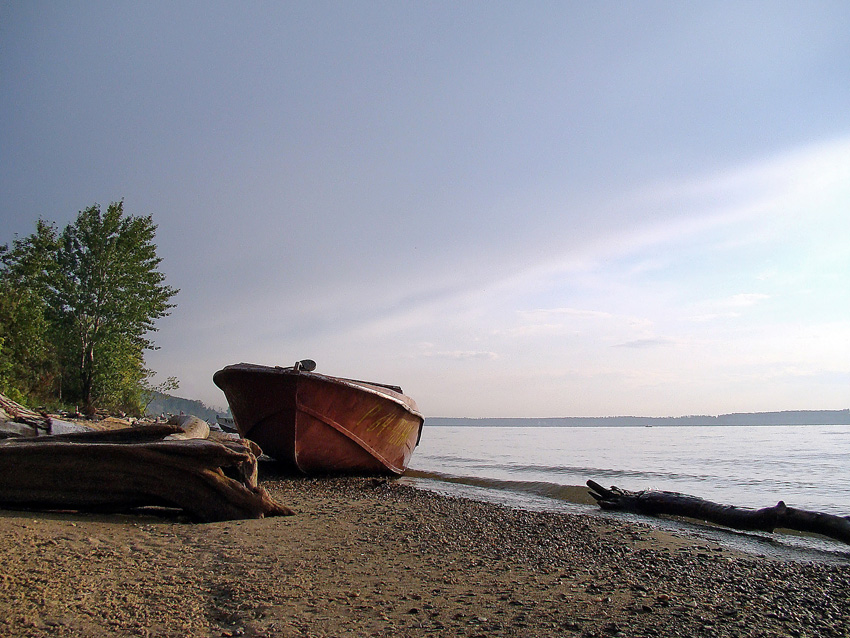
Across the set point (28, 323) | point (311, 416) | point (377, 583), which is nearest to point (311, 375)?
point (311, 416)

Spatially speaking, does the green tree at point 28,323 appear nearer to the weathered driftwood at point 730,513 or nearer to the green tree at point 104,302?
the green tree at point 104,302

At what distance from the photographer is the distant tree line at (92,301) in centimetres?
2298

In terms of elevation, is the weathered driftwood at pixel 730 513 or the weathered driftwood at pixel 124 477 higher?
the weathered driftwood at pixel 124 477

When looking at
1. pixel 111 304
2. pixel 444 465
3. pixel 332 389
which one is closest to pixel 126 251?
pixel 111 304

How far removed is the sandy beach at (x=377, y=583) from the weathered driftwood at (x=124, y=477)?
0.63 feet

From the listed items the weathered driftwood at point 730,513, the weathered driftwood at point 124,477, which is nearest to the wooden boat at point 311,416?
the weathered driftwood at point 730,513

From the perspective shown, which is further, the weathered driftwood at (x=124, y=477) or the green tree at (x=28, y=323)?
the green tree at (x=28, y=323)

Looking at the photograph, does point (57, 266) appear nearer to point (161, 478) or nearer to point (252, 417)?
point (252, 417)

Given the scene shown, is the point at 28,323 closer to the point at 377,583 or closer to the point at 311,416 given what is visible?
the point at 311,416

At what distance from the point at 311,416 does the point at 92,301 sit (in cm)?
1939

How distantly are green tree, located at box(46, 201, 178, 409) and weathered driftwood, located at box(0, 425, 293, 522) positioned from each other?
21589 mm

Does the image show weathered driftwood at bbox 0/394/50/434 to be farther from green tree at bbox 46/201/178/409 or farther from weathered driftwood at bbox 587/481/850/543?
Answer: green tree at bbox 46/201/178/409

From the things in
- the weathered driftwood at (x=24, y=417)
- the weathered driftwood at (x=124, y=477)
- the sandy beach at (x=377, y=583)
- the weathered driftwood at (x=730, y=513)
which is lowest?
the weathered driftwood at (x=730, y=513)

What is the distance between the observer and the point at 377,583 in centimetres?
350
